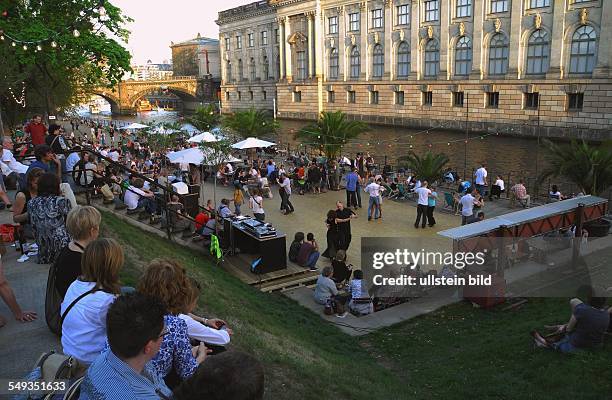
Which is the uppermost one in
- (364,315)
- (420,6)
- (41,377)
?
(420,6)

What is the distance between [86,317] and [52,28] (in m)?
20.3

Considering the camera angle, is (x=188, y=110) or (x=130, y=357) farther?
(x=188, y=110)

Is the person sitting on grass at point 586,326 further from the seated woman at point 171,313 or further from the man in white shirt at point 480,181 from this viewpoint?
the man in white shirt at point 480,181

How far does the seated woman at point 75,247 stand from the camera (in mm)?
4957

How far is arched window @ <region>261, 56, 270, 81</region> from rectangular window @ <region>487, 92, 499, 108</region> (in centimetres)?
4116

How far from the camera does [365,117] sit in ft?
210

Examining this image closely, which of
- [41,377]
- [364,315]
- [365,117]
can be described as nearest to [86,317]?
[41,377]

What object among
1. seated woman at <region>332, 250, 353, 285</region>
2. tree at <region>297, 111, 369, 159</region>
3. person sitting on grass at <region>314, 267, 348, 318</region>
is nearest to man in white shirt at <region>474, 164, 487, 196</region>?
tree at <region>297, 111, 369, 159</region>

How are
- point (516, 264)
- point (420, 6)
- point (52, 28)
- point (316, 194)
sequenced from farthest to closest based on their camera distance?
point (420, 6) < point (316, 194) < point (52, 28) < point (516, 264)

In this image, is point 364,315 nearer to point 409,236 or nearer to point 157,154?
point 409,236

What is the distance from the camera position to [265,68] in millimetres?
83188

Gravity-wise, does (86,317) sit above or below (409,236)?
above

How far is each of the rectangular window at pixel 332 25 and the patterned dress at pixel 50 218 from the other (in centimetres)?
6355

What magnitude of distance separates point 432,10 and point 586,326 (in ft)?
166
